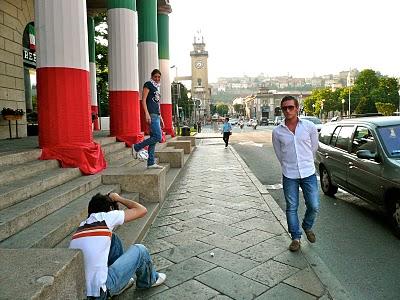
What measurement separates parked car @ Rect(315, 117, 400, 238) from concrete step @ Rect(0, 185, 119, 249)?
385cm

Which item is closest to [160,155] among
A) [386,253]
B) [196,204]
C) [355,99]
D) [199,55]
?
[196,204]

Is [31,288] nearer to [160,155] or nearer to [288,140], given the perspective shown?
[288,140]

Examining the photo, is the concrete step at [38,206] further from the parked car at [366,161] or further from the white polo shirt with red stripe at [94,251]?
the parked car at [366,161]

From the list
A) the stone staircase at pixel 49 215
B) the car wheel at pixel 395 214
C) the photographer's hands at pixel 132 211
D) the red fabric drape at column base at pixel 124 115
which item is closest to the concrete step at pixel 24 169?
the stone staircase at pixel 49 215

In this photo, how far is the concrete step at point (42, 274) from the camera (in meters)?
2.09

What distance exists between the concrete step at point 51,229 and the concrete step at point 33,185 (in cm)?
39

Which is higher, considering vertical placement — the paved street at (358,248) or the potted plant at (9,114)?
the potted plant at (9,114)

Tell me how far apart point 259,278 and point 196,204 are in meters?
3.19

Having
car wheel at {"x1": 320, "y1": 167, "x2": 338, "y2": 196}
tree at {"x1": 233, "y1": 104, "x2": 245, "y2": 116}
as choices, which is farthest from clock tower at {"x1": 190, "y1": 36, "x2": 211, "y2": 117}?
car wheel at {"x1": 320, "y1": 167, "x2": 338, "y2": 196}

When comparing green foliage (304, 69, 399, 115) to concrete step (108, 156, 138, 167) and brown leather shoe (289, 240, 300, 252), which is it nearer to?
concrete step (108, 156, 138, 167)

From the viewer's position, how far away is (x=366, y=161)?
5703 mm

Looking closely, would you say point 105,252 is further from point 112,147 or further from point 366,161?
point 112,147

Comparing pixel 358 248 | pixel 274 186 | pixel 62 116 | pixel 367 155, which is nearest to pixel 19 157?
pixel 62 116

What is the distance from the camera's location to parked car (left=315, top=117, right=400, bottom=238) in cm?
505
